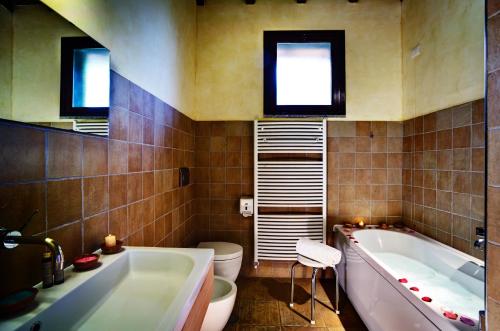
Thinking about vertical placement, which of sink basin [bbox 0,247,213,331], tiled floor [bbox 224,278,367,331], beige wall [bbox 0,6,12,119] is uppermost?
beige wall [bbox 0,6,12,119]

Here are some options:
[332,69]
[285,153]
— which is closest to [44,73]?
[285,153]

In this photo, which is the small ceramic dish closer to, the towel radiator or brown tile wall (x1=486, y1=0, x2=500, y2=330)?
brown tile wall (x1=486, y1=0, x2=500, y2=330)

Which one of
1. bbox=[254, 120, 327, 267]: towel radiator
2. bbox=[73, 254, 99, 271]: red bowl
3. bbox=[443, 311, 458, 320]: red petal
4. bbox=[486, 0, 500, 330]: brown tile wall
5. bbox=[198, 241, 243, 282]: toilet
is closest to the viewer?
bbox=[486, 0, 500, 330]: brown tile wall

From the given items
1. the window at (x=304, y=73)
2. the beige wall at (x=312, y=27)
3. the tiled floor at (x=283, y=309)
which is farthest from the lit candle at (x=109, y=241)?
the window at (x=304, y=73)

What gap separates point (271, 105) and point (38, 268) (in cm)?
218

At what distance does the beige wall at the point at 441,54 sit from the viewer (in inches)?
65.5

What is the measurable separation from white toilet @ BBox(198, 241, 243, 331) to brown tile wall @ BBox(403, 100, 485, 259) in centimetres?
173

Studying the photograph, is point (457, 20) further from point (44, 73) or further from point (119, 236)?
point (119, 236)

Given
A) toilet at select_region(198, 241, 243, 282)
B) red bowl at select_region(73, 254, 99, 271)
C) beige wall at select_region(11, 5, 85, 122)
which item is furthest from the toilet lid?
beige wall at select_region(11, 5, 85, 122)

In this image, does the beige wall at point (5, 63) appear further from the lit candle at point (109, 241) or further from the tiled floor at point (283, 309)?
the tiled floor at point (283, 309)

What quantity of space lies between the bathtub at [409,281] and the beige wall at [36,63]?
1.78 metres

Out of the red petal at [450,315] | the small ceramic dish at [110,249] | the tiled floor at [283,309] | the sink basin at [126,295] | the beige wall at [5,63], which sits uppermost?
the beige wall at [5,63]

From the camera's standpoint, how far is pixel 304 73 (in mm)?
2516

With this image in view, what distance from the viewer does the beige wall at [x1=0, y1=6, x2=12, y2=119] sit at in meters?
0.66
